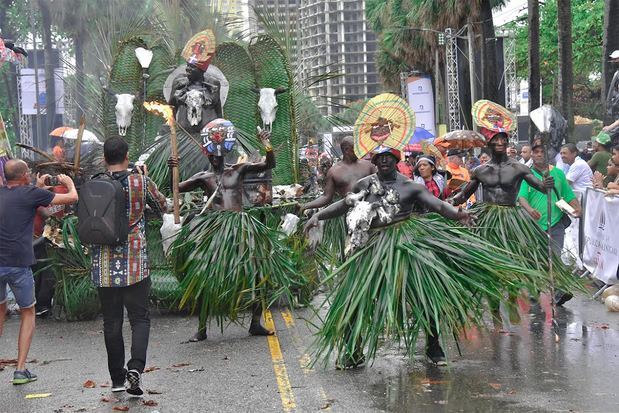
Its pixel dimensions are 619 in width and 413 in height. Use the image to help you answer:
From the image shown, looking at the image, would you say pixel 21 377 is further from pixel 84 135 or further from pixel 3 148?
pixel 84 135

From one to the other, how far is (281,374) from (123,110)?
8.26m

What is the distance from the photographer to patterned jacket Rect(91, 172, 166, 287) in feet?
25.7

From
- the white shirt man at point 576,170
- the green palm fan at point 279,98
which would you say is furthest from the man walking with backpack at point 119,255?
the white shirt man at point 576,170

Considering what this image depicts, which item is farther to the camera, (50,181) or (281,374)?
(50,181)

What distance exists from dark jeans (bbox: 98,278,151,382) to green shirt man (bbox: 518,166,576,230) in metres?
5.57

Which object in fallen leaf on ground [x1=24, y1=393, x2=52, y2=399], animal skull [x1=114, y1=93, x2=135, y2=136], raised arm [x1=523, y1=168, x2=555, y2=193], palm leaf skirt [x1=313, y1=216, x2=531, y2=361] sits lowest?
fallen leaf on ground [x1=24, y1=393, x2=52, y2=399]

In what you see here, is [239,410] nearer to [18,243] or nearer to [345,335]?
[345,335]

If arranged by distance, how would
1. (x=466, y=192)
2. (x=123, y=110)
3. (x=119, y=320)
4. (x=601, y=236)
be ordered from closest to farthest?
(x=119, y=320), (x=466, y=192), (x=601, y=236), (x=123, y=110)

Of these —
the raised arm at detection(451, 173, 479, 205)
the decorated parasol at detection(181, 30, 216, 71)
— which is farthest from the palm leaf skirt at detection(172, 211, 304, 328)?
the decorated parasol at detection(181, 30, 216, 71)

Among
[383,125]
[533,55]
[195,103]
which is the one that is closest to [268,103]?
[195,103]

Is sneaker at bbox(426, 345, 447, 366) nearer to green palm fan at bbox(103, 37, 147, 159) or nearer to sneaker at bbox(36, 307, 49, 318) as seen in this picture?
sneaker at bbox(36, 307, 49, 318)

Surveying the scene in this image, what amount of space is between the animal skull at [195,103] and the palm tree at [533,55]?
43.8ft

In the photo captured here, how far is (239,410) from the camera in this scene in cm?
722

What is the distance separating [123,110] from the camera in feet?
51.6
